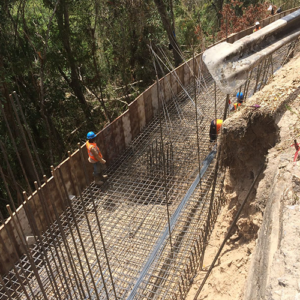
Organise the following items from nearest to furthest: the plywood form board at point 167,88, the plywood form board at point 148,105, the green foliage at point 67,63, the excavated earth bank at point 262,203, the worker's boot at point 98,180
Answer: the excavated earth bank at point 262,203
the worker's boot at point 98,180
the green foliage at point 67,63
the plywood form board at point 148,105
the plywood form board at point 167,88

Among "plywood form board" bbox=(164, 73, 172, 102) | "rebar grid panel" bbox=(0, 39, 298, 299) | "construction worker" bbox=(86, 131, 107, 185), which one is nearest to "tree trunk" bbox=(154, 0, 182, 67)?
"plywood form board" bbox=(164, 73, 172, 102)

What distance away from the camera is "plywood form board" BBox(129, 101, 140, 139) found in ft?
26.2

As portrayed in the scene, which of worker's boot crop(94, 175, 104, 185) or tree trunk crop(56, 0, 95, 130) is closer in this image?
worker's boot crop(94, 175, 104, 185)

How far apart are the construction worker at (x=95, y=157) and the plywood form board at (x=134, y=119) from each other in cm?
176

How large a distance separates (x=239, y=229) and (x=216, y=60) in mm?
2881

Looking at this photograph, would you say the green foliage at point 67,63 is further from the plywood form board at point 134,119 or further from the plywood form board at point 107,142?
the plywood form board at point 134,119

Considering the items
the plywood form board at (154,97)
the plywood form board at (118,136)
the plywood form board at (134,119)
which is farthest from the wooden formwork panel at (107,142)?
the plywood form board at (154,97)

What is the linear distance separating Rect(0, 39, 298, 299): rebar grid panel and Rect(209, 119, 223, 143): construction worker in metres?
0.35

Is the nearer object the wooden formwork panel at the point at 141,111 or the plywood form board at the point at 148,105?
the wooden formwork panel at the point at 141,111

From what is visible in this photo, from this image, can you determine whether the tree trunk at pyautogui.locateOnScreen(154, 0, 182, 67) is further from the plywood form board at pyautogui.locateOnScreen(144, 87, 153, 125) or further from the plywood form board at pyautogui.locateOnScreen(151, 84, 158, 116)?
the plywood form board at pyautogui.locateOnScreen(144, 87, 153, 125)

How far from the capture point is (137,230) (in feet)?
18.8

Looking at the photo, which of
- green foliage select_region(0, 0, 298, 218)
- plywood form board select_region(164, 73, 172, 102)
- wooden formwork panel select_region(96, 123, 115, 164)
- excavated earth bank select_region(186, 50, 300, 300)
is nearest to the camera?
excavated earth bank select_region(186, 50, 300, 300)

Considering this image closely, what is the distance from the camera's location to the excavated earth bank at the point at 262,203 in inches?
87.8

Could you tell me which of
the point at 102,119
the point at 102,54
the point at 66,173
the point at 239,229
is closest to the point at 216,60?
the point at 239,229
